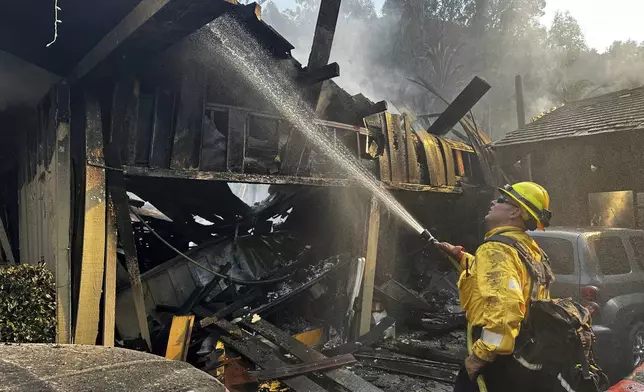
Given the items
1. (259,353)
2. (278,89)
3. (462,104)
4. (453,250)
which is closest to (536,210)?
(453,250)

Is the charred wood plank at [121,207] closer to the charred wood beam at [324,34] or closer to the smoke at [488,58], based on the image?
the charred wood beam at [324,34]

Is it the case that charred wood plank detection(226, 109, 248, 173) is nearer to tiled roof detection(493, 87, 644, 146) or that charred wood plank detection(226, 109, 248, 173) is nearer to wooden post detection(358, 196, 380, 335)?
wooden post detection(358, 196, 380, 335)

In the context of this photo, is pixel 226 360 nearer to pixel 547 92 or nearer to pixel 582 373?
pixel 582 373

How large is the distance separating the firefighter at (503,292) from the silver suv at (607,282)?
3242 millimetres

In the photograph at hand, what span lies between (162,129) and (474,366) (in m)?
4.39

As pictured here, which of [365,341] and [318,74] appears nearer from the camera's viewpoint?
[318,74]

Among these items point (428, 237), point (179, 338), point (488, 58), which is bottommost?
point (179, 338)

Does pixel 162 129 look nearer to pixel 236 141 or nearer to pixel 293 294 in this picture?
pixel 236 141

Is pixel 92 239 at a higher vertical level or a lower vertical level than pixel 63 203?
lower

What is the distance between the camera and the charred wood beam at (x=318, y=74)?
573 centimetres

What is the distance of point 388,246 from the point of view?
9.40 meters

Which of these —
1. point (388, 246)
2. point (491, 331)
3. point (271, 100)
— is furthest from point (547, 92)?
point (491, 331)

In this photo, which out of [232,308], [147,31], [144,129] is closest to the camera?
[147,31]

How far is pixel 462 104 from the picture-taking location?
9930 mm
